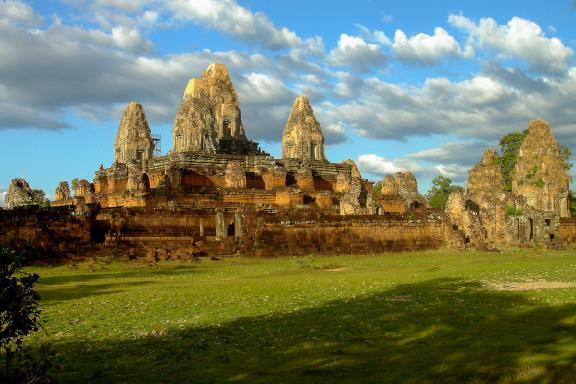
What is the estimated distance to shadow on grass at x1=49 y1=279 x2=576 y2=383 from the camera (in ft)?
31.8

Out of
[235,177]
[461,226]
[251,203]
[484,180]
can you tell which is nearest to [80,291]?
[251,203]

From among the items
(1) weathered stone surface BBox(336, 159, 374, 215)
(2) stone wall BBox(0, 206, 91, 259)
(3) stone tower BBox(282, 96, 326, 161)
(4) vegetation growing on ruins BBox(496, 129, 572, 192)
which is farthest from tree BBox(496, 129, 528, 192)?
(2) stone wall BBox(0, 206, 91, 259)

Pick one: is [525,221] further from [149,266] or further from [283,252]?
[149,266]

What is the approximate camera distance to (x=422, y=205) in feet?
200

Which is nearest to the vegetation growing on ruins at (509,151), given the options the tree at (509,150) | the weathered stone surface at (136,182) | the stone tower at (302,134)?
the tree at (509,150)

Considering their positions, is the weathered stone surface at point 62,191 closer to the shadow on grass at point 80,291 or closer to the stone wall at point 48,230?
the stone wall at point 48,230

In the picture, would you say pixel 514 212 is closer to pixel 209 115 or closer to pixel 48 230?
pixel 48 230

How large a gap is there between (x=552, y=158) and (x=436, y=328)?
48608 mm

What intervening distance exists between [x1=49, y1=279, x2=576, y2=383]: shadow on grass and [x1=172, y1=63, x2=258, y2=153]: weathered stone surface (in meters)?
45.5

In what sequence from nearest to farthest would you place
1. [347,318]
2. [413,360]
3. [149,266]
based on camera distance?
[413,360] < [347,318] < [149,266]

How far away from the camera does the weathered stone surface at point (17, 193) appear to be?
57.3m

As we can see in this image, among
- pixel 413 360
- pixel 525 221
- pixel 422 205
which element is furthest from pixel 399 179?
pixel 413 360

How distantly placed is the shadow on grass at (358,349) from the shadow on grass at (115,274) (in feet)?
38.2

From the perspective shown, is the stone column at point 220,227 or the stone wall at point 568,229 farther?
the stone wall at point 568,229
